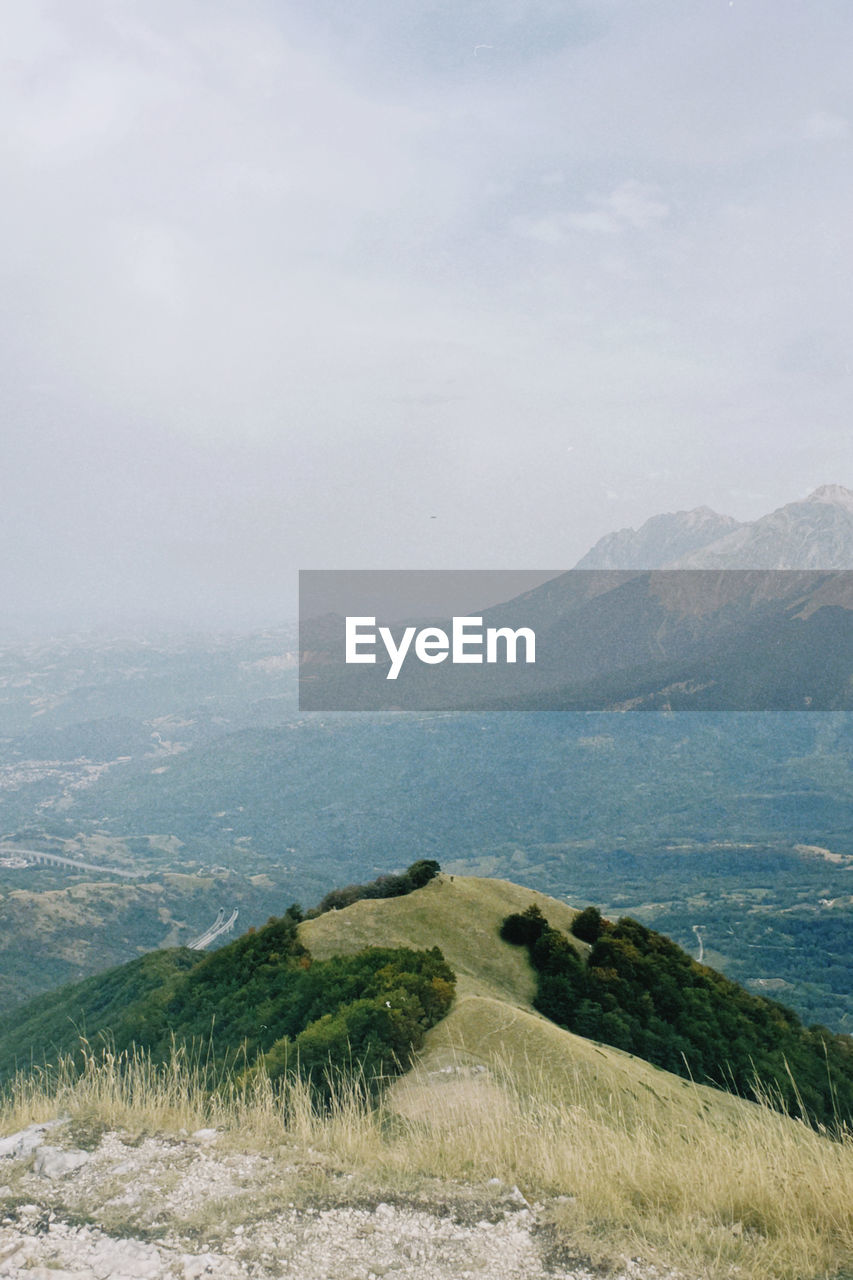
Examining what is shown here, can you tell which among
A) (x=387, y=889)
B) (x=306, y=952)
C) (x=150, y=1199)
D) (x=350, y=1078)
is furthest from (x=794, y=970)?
(x=150, y=1199)

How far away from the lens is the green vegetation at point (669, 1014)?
26656 mm

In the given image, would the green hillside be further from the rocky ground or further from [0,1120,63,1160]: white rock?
the rocky ground

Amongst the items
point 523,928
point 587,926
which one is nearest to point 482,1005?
point 523,928

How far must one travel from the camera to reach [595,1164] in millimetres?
6562

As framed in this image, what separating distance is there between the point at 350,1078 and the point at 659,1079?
415 inches

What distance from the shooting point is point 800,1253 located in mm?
5371

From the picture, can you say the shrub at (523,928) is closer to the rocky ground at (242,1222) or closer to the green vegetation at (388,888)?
the green vegetation at (388,888)

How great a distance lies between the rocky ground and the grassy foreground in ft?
0.87

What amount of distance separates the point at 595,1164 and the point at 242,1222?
3.00 m

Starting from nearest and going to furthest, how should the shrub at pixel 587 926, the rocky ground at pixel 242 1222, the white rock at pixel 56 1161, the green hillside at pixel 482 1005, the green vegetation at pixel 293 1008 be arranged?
the rocky ground at pixel 242 1222
the white rock at pixel 56 1161
the green vegetation at pixel 293 1008
the green hillside at pixel 482 1005
the shrub at pixel 587 926

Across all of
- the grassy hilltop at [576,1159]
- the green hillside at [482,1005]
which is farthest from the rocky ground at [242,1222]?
the green hillside at [482,1005]

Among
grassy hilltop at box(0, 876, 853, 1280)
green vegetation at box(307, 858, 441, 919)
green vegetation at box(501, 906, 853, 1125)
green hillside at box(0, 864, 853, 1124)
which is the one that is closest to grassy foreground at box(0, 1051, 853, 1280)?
grassy hilltop at box(0, 876, 853, 1280)

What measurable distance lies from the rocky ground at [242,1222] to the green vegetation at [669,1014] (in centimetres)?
2202

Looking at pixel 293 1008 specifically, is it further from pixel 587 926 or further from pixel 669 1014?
pixel 587 926
